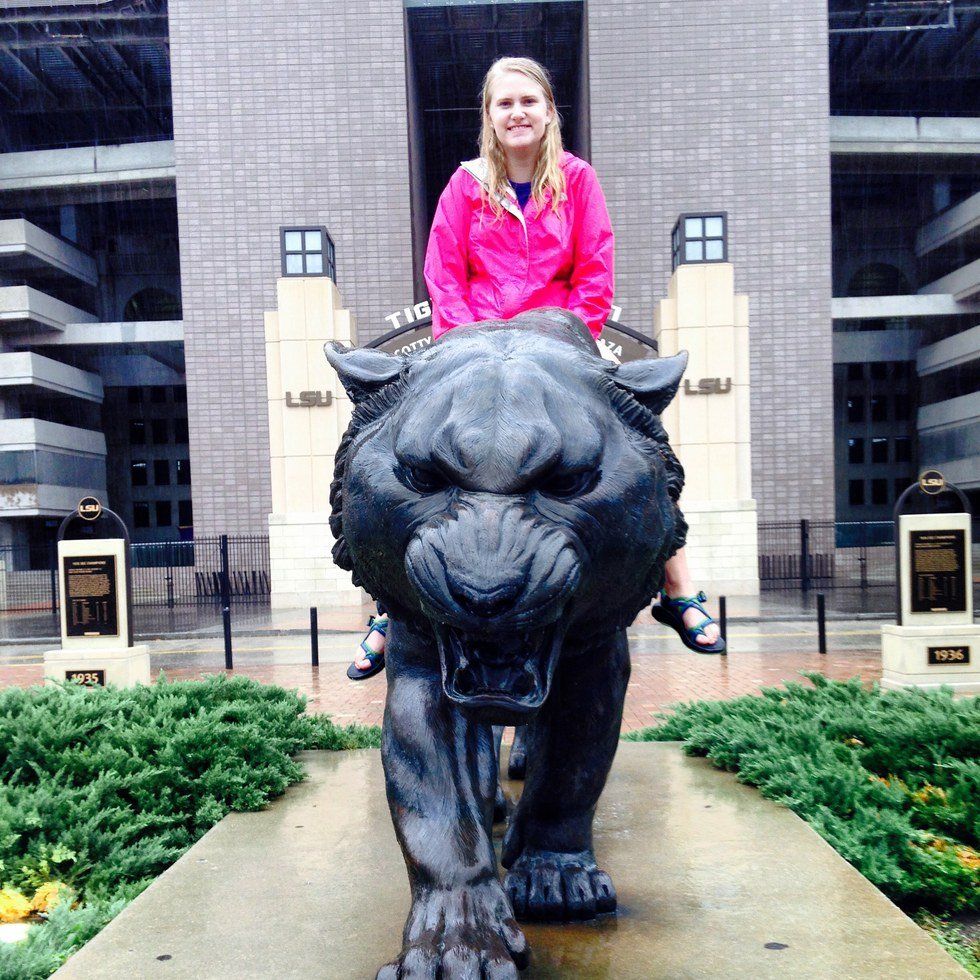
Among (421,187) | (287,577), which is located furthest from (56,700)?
(421,187)

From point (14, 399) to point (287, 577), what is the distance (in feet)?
48.0

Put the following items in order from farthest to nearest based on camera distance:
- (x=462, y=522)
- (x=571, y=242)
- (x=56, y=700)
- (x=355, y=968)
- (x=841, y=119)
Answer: (x=841, y=119)
(x=56, y=700)
(x=571, y=242)
(x=355, y=968)
(x=462, y=522)

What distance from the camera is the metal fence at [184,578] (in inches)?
918

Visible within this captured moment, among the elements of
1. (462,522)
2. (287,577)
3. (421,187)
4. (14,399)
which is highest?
(421,187)

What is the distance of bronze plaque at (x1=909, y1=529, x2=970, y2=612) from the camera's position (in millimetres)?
9102

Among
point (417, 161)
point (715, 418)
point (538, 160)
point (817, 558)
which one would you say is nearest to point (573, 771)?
point (538, 160)

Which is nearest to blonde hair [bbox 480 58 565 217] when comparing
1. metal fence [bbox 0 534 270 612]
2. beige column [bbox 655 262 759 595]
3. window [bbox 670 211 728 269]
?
beige column [bbox 655 262 759 595]

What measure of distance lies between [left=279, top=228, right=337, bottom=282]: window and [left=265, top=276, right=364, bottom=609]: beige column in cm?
31

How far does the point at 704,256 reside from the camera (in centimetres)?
1819

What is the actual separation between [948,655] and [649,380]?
8.14 m

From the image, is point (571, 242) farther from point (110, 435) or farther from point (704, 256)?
point (110, 435)

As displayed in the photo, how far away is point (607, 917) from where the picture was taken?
2418 millimetres

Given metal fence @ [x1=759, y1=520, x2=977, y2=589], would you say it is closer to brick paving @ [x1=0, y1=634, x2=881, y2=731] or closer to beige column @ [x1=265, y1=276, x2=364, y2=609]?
brick paving @ [x1=0, y1=634, x2=881, y2=731]

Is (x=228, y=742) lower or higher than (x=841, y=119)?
lower
